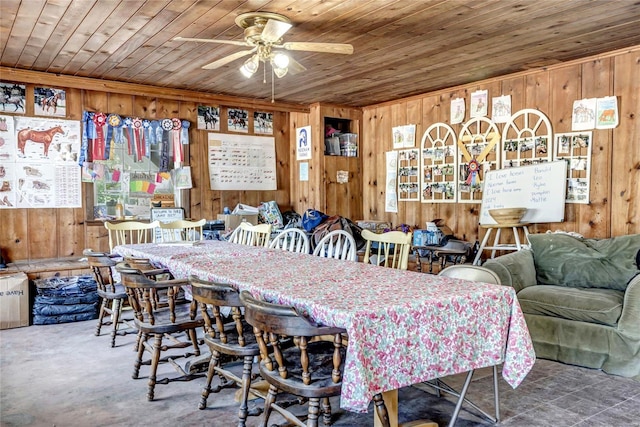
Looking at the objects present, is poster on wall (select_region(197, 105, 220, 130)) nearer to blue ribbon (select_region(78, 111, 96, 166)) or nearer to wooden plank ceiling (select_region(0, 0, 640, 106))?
wooden plank ceiling (select_region(0, 0, 640, 106))

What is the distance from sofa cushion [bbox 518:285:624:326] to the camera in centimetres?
323

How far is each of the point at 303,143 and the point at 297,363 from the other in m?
4.68

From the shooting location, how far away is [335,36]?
371cm

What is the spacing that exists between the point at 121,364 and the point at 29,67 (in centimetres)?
306

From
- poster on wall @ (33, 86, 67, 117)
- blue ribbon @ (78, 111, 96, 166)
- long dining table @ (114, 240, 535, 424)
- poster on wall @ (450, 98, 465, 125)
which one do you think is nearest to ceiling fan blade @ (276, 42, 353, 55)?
long dining table @ (114, 240, 535, 424)

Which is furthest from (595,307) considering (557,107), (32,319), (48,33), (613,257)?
(32,319)

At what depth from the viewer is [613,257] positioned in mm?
3740

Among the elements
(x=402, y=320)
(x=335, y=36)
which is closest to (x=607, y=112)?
(x=335, y=36)

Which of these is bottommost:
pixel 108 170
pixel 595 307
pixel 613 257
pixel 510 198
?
pixel 595 307

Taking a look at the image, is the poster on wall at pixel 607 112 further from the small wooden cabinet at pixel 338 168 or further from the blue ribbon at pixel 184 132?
the blue ribbon at pixel 184 132

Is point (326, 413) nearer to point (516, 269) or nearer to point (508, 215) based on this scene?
→ point (516, 269)

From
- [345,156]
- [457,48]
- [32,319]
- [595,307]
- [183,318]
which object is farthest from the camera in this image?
[345,156]

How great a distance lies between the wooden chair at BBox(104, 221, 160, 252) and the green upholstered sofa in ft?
10.6

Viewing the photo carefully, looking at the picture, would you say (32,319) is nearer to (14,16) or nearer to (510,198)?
(14,16)
